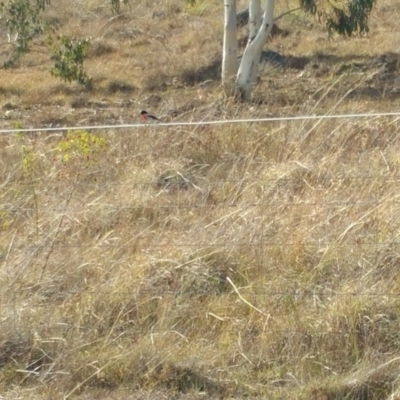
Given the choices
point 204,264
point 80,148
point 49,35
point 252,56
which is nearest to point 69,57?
point 49,35

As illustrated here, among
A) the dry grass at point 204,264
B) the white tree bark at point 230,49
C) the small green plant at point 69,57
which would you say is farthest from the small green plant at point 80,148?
the white tree bark at point 230,49

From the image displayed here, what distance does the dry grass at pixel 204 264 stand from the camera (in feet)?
16.1

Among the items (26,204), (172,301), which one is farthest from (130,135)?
A: (172,301)

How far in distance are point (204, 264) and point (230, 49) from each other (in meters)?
13.6

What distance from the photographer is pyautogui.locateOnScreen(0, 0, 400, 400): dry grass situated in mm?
4898

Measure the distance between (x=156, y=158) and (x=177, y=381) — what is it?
361cm

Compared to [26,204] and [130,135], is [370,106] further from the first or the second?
Result: [26,204]

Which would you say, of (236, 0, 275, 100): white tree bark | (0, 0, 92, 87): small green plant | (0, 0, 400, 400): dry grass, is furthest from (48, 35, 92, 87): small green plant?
(0, 0, 400, 400): dry grass

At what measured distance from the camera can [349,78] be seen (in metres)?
18.3

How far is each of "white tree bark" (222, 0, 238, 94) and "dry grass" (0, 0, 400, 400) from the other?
933 cm

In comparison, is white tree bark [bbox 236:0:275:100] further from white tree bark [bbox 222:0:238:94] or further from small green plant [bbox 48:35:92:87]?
small green plant [bbox 48:35:92:87]

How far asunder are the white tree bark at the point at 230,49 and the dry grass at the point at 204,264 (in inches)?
367

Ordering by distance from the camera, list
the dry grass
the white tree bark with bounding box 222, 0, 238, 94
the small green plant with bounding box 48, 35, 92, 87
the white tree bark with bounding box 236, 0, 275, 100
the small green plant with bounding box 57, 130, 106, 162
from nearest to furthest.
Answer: the dry grass < the small green plant with bounding box 57, 130, 106, 162 < the small green plant with bounding box 48, 35, 92, 87 < the white tree bark with bounding box 236, 0, 275, 100 < the white tree bark with bounding box 222, 0, 238, 94

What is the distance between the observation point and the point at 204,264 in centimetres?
564
